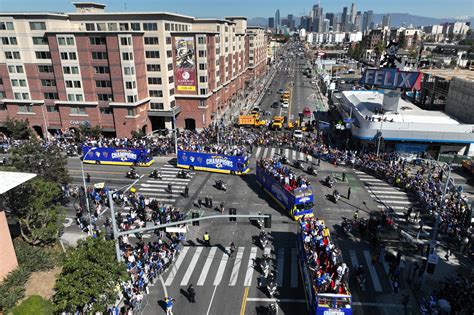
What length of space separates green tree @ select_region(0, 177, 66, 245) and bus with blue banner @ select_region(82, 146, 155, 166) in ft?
64.2

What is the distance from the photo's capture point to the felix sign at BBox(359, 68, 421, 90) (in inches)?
1959

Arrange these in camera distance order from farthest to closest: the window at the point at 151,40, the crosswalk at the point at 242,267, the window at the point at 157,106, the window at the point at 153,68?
the window at the point at 157,106
the window at the point at 153,68
the window at the point at 151,40
the crosswalk at the point at 242,267

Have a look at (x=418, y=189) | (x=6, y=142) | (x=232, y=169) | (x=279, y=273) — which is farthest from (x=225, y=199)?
(x=6, y=142)

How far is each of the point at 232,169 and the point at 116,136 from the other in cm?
2644

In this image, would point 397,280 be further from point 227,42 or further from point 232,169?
point 227,42

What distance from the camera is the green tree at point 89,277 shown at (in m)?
18.7

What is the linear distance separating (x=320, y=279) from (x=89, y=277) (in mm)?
13611

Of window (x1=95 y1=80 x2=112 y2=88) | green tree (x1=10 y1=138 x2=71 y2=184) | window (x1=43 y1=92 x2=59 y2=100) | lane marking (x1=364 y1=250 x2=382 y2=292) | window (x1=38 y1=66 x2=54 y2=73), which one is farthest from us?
window (x1=43 y1=92 x2=59 y2=100)

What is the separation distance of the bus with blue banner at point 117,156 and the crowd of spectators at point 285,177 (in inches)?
699

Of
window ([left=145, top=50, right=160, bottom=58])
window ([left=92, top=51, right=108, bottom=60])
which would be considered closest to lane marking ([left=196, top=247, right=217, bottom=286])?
window ([left=92, top=51, right=108, bottom=60])

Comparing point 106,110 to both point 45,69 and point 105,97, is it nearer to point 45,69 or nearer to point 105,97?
point 105,97

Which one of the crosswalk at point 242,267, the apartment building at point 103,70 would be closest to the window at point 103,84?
the apartment building at point 103,70

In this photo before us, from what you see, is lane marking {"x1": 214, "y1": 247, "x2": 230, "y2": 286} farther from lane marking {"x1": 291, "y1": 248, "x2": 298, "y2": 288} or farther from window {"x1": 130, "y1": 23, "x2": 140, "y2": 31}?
window {"x1": 130, "y1": 23, "x2": 140, "y2": 31}

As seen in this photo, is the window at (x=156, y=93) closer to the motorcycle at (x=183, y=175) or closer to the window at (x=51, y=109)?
the window at (x=51, y=109)
